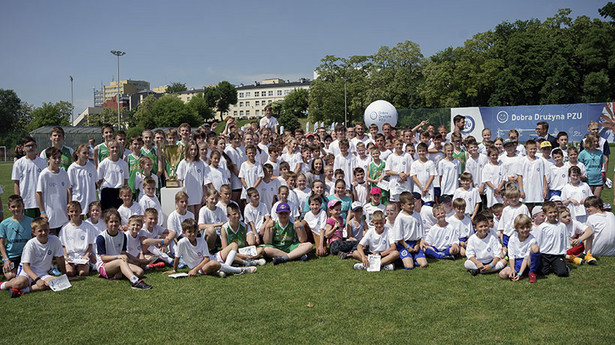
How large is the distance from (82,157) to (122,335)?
4.20 meters

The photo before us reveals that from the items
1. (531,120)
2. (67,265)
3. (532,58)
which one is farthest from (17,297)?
(532,58)

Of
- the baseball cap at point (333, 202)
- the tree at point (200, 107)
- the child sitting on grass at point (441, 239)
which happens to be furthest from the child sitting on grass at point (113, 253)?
the tree at point (200, 107)

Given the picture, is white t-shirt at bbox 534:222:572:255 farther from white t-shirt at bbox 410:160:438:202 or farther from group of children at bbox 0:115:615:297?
white t-shirt at bbox 410:160:438:202

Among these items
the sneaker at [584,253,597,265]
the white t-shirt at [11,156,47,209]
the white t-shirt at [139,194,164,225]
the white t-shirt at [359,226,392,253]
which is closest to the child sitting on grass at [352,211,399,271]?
the white t-shirt at [359,226,392,253]

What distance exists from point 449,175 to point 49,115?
91366 mm

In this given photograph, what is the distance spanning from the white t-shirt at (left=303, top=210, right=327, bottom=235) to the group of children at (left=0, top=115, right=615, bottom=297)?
0.06 ft

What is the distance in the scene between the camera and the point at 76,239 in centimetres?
702

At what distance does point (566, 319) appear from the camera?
4777 mm

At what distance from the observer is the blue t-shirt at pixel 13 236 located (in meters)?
6.47

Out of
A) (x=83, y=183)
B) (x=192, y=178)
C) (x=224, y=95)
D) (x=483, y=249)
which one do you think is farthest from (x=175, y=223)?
(x=224, y=95)

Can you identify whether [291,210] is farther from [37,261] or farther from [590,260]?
[590,260]

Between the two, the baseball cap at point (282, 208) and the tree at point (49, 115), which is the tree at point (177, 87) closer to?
the tree at point (49, 115)

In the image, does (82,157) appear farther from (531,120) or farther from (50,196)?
(531,120)

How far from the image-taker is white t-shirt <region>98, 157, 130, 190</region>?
812cm
